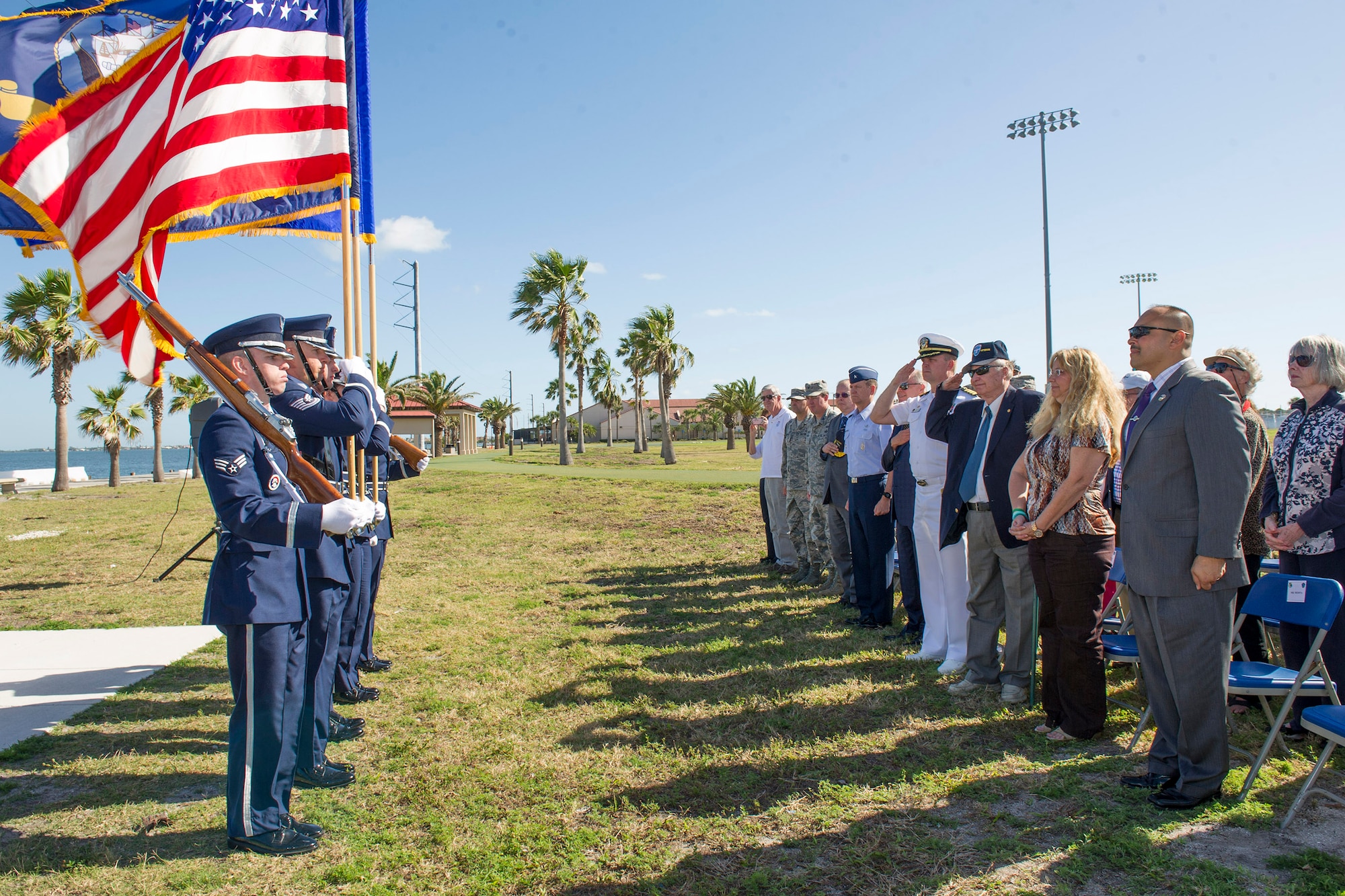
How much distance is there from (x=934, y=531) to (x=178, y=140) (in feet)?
18.2

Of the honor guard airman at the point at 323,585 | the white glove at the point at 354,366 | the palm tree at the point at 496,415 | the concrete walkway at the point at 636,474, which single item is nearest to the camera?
the honor guard airman at the point at 323,585

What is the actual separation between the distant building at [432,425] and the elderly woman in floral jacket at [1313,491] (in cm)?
3852

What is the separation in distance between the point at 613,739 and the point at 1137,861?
2.57 metres

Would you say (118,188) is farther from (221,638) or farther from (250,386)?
(221,638)

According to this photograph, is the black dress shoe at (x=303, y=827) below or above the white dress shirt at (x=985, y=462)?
below

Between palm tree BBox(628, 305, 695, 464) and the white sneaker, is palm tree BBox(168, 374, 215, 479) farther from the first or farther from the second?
the white sneaker

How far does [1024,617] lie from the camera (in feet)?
15.3

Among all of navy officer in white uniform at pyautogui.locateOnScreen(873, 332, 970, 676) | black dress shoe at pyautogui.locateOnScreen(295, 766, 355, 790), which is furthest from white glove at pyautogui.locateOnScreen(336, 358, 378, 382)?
navy officer in white uniform at pyautogui.locateOnScreen(873, 332, 970, 676)

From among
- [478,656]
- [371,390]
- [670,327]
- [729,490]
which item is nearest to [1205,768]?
[371,390]

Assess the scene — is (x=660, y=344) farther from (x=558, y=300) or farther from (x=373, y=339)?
(x=373, y=339)

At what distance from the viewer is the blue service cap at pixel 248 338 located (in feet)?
10.5

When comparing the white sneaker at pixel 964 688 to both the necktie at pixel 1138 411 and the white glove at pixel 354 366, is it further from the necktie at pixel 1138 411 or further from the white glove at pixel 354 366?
the white glove at pixel 354 366

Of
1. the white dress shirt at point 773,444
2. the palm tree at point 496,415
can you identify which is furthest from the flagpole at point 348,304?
the palm tree at point 496,415

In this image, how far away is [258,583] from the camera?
9.75 ft
